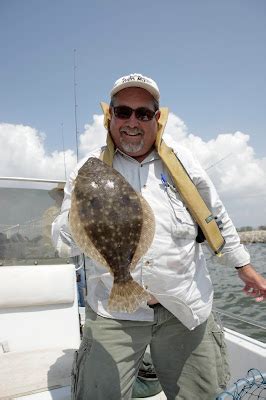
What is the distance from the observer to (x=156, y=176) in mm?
3104

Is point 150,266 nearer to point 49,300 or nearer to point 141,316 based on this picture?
point 141,316

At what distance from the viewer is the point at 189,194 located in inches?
119

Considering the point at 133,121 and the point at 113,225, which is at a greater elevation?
the point at 133,121

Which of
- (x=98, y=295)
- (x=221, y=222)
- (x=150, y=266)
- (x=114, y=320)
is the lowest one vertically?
(x=114, y=320)

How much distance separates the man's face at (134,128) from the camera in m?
3.00

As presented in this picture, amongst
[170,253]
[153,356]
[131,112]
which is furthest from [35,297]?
[131,112]

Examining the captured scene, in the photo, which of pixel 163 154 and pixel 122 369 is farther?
pixel 163 154

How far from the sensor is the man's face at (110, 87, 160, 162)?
3.00m

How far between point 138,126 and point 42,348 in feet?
11.4

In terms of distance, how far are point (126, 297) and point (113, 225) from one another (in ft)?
1.61

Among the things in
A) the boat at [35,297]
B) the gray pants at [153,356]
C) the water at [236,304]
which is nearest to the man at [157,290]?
the gray pants at [153,356]

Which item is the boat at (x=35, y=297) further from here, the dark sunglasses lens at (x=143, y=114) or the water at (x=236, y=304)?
the water at (x=236, y=304)

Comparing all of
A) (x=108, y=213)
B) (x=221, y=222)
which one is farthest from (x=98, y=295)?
(x=221, y=222)

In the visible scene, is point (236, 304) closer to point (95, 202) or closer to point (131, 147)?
point (131, 147)
